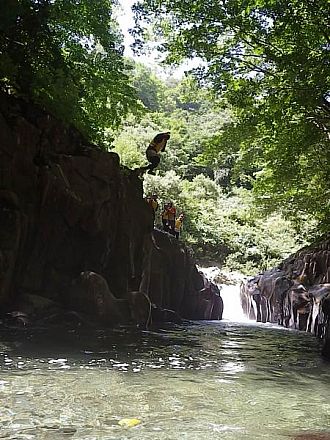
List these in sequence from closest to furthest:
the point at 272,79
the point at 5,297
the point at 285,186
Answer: the point at 5,297 < the point at 272,79 < the point at 285,186

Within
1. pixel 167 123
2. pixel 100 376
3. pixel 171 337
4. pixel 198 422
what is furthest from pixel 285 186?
pixel 167 123

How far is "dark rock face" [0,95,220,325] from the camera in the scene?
1128 centimetres

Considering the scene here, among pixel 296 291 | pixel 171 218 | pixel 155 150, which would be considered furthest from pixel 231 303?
pixel 155 150

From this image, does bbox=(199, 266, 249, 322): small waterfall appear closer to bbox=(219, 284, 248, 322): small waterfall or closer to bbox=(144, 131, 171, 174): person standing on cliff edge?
bbox=(219, 284, 248, 322): small waterfall

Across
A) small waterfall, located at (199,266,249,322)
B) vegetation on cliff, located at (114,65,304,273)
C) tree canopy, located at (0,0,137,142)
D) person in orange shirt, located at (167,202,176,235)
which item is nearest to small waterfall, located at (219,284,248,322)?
small waterfall, located at (199,266,249,322)

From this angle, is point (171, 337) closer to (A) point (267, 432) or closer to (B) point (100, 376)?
(B) point (100, 376)

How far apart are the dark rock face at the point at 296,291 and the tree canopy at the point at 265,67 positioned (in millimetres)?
4143

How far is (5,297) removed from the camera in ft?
35.0

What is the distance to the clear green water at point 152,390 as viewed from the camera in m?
3.87

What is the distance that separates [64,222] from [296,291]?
9.38 m

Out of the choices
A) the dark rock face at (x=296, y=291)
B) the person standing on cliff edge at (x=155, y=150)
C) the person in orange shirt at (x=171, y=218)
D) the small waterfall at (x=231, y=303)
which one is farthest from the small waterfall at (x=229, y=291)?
the person standing on cliff edge at (x=155, y=150)

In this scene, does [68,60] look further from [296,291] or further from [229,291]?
[229,291]

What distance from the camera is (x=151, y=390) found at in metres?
5.27

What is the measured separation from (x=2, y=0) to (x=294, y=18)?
22.0 feet
